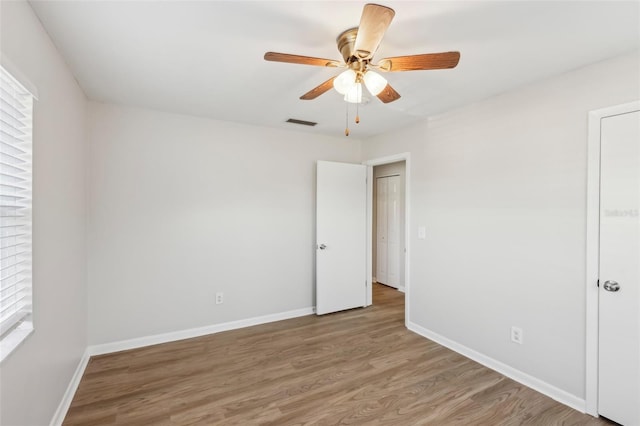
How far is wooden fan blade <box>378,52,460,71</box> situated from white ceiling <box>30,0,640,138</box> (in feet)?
0.72

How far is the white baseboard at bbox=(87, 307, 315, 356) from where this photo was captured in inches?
115

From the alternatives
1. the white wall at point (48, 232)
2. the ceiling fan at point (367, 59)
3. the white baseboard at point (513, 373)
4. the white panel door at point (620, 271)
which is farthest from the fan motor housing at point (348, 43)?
the white baseboard at point (513, 373)

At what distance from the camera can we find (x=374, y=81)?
175 centimetres

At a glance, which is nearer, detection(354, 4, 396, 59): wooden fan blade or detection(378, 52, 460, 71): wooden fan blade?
detection(354, 4, 396, 59): wooden fan blade

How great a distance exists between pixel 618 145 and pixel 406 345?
238cm

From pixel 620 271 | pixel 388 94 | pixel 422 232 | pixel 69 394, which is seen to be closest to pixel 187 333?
pixel 69 394

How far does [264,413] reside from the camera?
82.3 inches

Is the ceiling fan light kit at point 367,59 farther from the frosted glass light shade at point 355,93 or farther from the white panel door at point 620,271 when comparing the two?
the white panel door at point 620,271

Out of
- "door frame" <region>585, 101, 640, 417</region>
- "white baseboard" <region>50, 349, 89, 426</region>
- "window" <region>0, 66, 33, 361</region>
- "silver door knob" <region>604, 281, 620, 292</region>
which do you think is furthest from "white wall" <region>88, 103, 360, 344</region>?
"silver door knob" <region>604, 281, 620, 292</region>

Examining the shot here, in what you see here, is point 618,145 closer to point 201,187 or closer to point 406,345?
point 406,345

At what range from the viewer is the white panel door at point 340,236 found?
3924 mm

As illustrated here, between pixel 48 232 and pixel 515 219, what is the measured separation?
3321 mm

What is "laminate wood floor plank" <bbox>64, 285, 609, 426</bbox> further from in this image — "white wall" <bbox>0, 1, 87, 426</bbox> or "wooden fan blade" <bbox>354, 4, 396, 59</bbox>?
"wooden fan blade" <bbox>354, 4, 396, 59</bbox>

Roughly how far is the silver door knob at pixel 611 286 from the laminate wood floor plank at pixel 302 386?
888mm
